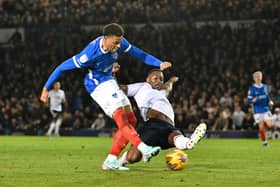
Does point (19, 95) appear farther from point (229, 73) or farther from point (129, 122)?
point (129, 122)

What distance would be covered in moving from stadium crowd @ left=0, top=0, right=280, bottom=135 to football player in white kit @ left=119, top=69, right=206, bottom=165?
52.7 feet

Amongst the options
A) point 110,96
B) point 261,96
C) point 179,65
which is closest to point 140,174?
point 110,96

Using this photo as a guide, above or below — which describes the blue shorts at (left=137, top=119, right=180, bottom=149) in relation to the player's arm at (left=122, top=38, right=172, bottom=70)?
below

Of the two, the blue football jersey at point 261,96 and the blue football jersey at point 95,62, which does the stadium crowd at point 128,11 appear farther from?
the blue football jersey at point 95,62

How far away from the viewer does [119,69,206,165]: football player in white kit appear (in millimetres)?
11266

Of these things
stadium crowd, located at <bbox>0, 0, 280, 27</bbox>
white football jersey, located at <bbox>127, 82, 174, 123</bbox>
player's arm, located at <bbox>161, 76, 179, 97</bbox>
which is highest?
stadium crowd, located at <bbox>0, 0, 280, 27</bbox>

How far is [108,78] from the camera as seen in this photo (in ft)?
35.2

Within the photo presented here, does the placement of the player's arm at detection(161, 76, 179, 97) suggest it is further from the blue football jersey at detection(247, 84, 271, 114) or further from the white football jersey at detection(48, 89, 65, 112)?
the white football jersey at detection(48, 89, 65, 112)

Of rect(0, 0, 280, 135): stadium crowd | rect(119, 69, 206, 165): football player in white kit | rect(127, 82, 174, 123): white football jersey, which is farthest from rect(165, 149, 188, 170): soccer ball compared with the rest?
rect(0, 0, 280, 135): stadium crowd

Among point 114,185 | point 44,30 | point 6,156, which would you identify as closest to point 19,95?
point 44,30

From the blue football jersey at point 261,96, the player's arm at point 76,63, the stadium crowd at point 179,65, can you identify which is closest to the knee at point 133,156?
the player's arm at point 76,63

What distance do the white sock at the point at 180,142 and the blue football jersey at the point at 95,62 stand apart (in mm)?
1226

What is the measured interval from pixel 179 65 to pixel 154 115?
20984mm

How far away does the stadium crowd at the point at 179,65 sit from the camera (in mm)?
28672
